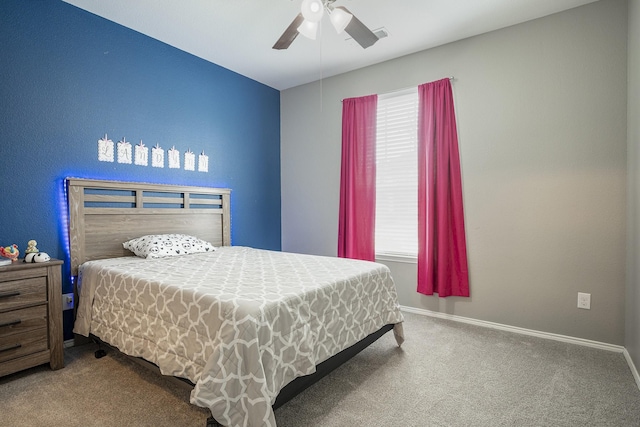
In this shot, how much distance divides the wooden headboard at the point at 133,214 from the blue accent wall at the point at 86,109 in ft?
0.37

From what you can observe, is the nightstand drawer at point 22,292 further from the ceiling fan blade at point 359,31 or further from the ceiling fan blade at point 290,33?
the ceiling fan blade at point 359,31

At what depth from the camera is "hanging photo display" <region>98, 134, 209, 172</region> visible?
2930 millimetres

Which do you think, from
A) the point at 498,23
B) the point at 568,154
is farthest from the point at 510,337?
the point at 498,23

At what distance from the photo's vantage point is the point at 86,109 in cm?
280

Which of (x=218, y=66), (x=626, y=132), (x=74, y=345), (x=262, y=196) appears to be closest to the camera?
(x=626, y=132)

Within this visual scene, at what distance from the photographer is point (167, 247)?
288 centimetres

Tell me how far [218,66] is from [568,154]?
3.62 m

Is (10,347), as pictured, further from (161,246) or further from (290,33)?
(290,33)

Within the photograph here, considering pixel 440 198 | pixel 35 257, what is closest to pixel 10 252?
pixel 35 257

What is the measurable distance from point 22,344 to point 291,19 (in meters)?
3.13

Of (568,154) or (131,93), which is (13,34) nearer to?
(131,93)

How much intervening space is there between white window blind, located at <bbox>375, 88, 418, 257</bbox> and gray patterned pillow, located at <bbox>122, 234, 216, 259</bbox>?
2002 mm

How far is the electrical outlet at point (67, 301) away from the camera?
2.67m

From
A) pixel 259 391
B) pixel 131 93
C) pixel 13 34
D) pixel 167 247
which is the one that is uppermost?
pixel 13 34
